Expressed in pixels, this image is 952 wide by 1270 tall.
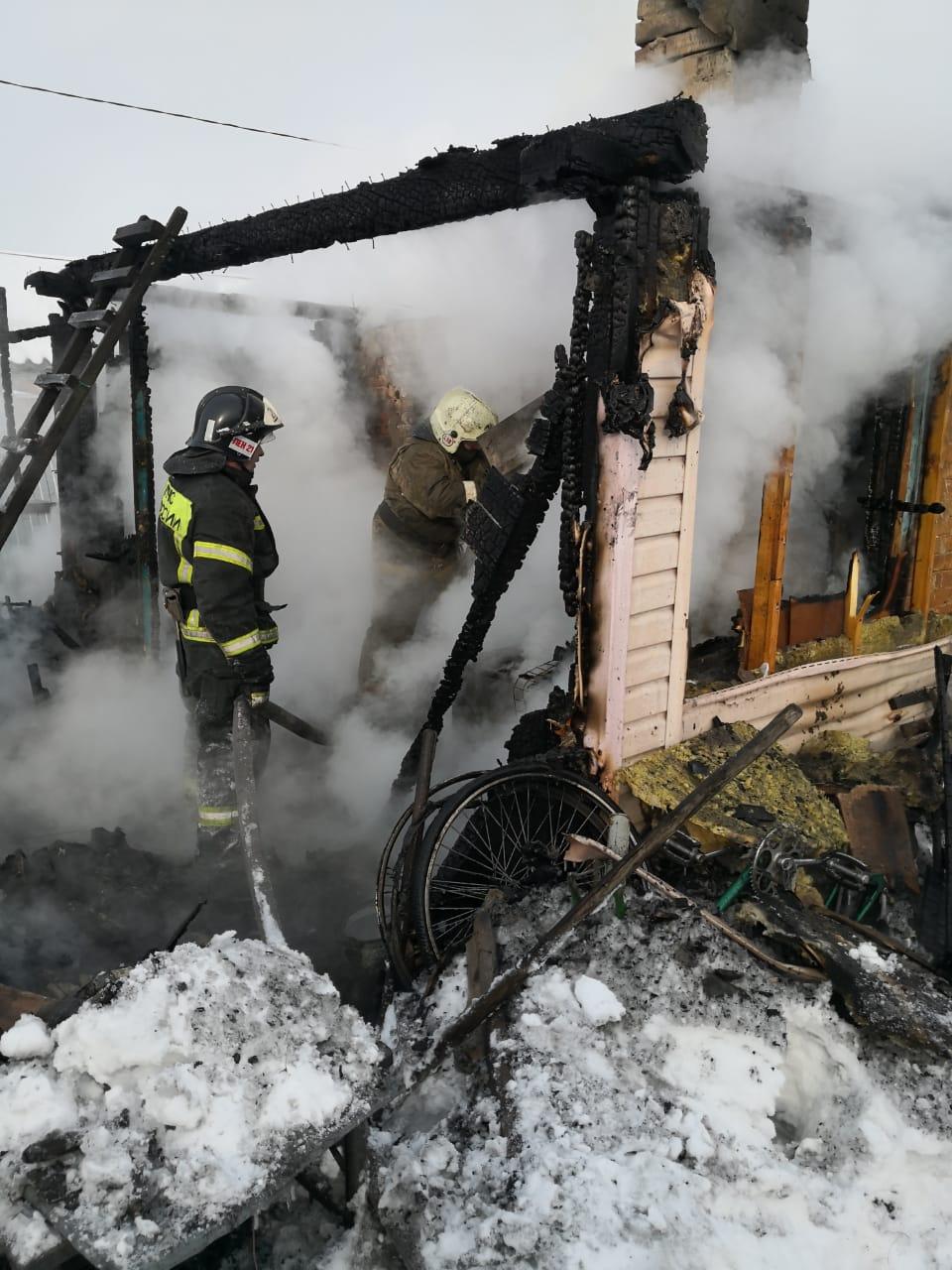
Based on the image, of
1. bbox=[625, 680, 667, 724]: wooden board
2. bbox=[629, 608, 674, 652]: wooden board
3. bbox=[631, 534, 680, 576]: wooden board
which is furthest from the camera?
bbox=[625, 680, 667, 724]: wooden board

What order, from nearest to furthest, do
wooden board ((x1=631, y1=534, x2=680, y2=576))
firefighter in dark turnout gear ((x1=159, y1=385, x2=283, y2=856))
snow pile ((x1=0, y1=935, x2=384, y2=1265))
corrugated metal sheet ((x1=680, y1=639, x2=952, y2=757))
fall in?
snow pile ((x1=0, y1=935, x2=384, y2=1265)), wooden board ((x1=631, y1=534, x2=680, y2=576)), firefighter in dark turnout gear ((x1=159, y1=385, x2=283, y2=856)), corrugated metal sheet ((x1=680, y1=639, x2=952, y2=757))

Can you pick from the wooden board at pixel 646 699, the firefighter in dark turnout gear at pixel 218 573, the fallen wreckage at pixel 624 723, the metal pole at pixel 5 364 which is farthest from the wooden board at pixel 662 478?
the metal pole at pixel 5 364

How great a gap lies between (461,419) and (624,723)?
2.82 meters

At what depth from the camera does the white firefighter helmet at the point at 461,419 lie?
608cm

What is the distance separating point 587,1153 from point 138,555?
586cm

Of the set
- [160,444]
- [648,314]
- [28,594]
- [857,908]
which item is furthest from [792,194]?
[28,594]

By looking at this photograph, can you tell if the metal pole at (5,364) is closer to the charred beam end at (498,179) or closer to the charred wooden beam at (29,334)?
the charred wooden beam at (29,334)

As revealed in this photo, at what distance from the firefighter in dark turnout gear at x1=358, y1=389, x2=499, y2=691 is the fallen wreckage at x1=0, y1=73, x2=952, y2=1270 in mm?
1682

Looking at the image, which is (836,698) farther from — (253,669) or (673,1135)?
(253,669)

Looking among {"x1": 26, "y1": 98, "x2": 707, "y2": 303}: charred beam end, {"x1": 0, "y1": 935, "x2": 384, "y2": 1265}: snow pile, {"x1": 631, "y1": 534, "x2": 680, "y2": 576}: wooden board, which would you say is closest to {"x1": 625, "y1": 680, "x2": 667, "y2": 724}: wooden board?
{"x1": 631, "y1": 534, "x2": 680, "y2": 576}: wooden board

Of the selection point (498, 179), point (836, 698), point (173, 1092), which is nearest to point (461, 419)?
point (498, 179)

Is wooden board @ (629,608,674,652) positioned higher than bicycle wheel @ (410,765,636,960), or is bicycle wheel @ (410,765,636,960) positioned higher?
wooden board @ (629,608,674,652)

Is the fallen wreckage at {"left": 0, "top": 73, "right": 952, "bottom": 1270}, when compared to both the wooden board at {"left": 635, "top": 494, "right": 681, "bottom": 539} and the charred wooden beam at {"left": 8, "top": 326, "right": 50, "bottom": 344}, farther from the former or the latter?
the charred wooden beam at {"left": 8, "top": 326, "right": 50, "bottom": 344}

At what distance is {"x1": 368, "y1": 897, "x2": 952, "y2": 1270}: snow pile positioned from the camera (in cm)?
247
